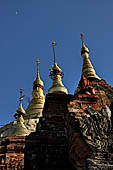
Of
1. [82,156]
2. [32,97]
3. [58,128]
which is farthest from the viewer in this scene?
[32,97]

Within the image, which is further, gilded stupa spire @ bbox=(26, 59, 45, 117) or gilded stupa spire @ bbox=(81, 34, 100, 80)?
gilded stupa spire @ bbox=(26, 59, 45, 117)

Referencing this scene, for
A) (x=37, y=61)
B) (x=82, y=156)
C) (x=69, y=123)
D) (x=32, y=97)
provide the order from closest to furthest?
(x=82, y=156) → (x=69, y=123) → (x=32, y=97) → (x=37, y=61)

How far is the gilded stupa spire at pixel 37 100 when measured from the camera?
19.2m

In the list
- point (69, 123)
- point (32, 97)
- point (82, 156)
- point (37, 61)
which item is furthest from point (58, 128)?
point (37, 61)

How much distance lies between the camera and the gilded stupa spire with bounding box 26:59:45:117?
1917 centimetres

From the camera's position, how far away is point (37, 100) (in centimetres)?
2038

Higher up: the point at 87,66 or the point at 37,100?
the point at 37,100

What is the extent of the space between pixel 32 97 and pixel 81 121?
58.3ft

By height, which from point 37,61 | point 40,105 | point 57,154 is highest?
point 37,61

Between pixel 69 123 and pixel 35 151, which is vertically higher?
pixel 69 123

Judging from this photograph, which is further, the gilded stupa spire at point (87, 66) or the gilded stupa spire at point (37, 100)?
the gilded stupa spire at point (37, 100)

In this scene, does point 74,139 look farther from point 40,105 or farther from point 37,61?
point 37,61

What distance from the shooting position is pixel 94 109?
4219 mm

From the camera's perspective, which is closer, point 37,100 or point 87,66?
point 87,66
